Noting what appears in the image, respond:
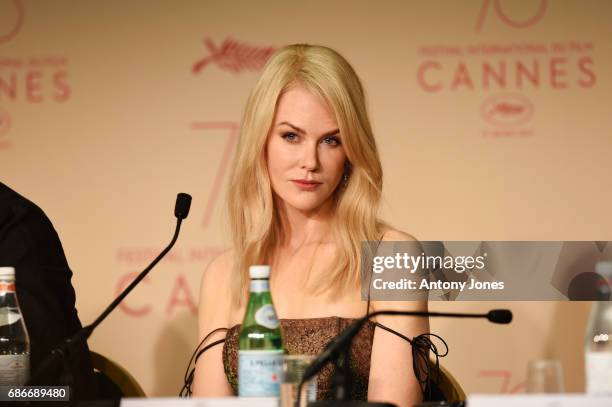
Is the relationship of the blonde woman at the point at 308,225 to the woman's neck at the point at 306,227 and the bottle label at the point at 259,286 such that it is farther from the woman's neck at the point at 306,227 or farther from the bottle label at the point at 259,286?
the bottle label at the point at 259,286

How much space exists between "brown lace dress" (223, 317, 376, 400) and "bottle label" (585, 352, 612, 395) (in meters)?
0.90

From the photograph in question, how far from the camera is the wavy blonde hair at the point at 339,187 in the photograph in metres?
2.23

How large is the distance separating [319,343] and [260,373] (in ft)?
2.53

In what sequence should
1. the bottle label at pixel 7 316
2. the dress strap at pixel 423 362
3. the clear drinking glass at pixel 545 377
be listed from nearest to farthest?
the clear drinking glass at pixel 545 377 → the bottle label at pixel 7 316 → the dress strap at pixel 423 362

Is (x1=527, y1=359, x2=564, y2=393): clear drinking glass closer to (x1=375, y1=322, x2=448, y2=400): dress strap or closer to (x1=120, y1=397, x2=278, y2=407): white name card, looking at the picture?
(x1=120, y1=397, x2=278, y2=407): white name card

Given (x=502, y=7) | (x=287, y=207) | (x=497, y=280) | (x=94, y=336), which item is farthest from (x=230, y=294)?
(x=502, y=7)

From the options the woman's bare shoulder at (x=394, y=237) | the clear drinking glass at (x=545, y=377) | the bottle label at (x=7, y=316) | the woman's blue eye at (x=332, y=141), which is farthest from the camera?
the woman's bare shoulder at (x=394, y=237)

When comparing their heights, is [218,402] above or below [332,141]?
below

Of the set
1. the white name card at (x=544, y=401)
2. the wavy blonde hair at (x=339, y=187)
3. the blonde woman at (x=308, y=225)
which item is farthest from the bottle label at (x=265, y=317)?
the wavy blonde hair at (x=339, y=187)

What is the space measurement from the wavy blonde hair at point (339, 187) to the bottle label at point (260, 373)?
865 millimetres

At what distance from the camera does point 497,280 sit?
8.83 ft

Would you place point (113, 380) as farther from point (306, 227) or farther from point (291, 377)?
point (291, 377)

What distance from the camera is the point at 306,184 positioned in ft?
7.34

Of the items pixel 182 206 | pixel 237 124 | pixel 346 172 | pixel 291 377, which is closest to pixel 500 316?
pixel 291 377
